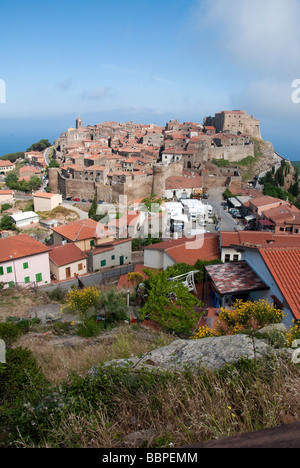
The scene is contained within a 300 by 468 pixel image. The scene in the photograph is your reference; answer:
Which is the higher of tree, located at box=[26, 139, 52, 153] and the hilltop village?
tree, located at box=[26, 139, 52, 153]

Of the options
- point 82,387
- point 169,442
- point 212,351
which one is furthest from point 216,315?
point 169,442

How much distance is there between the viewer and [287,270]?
697 centimetres

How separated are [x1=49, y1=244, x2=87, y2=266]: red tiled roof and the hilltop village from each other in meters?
0.06

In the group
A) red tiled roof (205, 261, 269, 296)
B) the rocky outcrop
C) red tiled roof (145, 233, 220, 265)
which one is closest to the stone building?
red tiled roof (145, 233, 220, 265)

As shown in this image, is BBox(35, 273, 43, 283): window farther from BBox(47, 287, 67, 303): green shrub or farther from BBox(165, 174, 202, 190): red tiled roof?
BBox(165, 174, 202, 190): red tiled roof

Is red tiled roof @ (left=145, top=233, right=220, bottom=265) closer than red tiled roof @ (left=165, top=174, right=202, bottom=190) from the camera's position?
Yes

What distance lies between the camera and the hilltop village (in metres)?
8.98

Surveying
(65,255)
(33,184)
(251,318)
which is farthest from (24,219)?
(251,318)

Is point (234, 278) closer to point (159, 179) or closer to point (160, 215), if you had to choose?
point (160, 215)

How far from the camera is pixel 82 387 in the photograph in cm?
295

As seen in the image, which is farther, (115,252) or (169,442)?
→ (115,252)

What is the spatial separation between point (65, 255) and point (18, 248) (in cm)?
305
